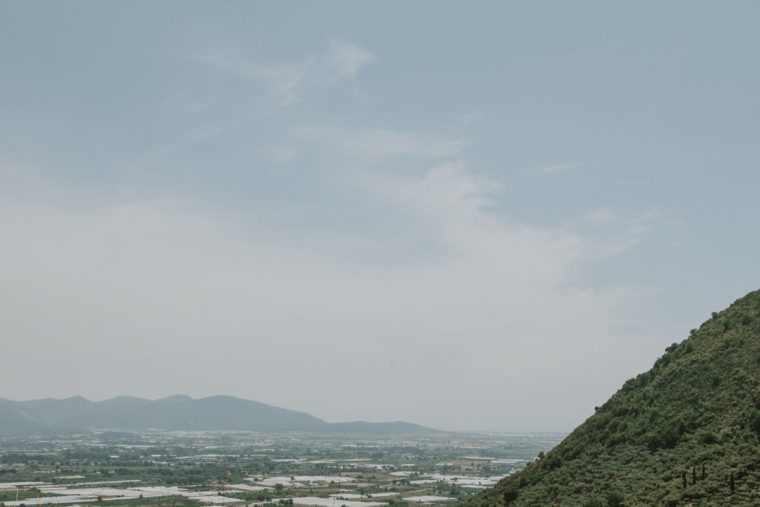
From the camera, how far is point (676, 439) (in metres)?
41.5

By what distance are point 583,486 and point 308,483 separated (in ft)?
455

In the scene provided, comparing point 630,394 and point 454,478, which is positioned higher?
point 630,394

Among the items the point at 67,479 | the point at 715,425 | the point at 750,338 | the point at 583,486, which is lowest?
the point at 67,479

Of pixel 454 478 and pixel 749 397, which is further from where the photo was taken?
pixel 454 478

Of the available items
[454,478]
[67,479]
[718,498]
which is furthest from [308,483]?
[718,498]

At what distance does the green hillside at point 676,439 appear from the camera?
33.8 metres

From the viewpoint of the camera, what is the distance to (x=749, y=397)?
135ft

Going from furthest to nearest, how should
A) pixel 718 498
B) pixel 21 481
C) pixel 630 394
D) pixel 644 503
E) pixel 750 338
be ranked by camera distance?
pixel 21 481 → pixel 630 394 → pixel 750 338 → pixel 644 503 → pixel 718 498

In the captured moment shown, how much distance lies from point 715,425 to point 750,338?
45.6 ft

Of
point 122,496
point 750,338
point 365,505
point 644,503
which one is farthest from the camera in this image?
point 122,496

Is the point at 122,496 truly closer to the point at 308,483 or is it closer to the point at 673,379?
the point at 308,483

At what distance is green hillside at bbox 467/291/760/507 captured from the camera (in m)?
33.8

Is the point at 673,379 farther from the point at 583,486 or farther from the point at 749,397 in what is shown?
the point at 583,486

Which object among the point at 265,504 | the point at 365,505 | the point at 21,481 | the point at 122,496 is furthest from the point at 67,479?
the point at 365,505
